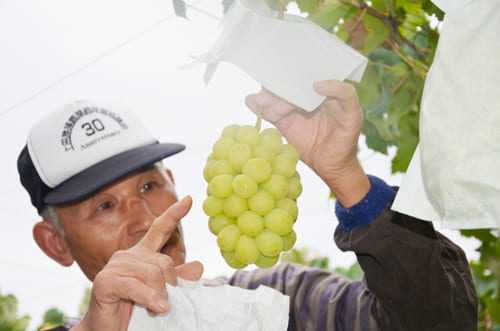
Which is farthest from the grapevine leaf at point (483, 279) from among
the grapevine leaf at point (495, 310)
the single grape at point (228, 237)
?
the single grape at point (228, 237)

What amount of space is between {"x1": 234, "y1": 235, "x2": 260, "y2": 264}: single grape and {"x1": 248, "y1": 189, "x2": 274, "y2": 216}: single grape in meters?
0.05

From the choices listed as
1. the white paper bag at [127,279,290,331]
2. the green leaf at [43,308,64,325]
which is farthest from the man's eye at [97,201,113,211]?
the green leaf at [43,308,64,325]

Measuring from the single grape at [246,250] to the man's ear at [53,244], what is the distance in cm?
86

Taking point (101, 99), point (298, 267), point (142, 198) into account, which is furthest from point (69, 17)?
point (298, 267)

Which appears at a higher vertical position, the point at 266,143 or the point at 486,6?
the point at 486,6

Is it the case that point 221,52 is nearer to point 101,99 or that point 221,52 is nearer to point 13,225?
point 101,99

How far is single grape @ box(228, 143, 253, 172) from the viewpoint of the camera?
2.16ft

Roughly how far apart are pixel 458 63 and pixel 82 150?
40.5 inches

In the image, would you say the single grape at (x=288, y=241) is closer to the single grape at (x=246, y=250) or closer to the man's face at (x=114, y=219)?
the single grape at (x=246, y=250)

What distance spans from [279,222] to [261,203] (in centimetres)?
4

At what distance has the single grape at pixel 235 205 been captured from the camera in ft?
2.15

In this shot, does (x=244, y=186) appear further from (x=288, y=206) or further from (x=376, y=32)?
(x=376, y=32)

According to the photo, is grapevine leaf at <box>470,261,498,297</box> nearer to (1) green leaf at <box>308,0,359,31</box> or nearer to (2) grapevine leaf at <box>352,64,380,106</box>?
(2) grapevine leaf at <box>352,64,380,106</box>

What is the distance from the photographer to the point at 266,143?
70 centimetres
